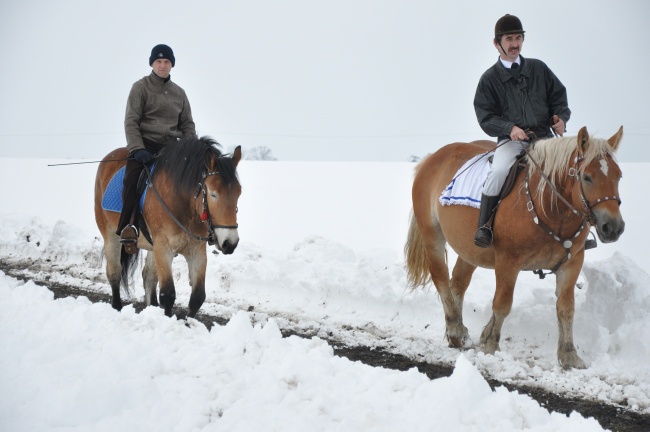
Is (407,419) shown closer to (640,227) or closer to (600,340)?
(600,340)

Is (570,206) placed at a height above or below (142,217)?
above

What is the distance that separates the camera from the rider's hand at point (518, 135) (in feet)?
19.1

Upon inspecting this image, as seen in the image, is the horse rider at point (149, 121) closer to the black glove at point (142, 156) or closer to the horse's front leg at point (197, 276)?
the black glove at point (142, 156)

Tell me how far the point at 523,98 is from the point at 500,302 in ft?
6.99

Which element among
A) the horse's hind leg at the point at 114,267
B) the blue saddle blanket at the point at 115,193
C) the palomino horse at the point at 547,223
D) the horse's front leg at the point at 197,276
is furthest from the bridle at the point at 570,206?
the horse's hind leg at the point at 114,267

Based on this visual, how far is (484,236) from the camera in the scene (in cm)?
575

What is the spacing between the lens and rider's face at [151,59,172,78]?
283 inches

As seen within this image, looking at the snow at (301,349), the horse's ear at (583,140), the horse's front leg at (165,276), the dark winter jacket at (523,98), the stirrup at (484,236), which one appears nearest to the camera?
the snow at (301,349)

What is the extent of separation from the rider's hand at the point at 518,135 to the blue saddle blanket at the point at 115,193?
4604mm

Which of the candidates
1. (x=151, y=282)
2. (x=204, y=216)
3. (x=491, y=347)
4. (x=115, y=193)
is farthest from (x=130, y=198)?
(x=491, y=347)

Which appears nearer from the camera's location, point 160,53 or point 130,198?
point 130,198

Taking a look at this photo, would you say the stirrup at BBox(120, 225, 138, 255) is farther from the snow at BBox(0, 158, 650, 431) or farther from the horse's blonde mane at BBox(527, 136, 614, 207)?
the horse's blonde mane at BBox(527, 136, 614, 207)

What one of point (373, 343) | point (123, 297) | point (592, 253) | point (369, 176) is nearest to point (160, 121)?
point (123, 297)

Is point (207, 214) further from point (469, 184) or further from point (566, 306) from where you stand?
point (566, 306)
